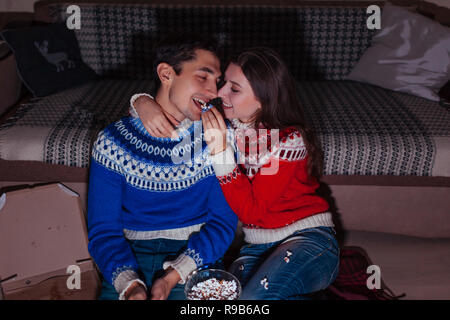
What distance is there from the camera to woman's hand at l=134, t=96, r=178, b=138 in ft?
4.22

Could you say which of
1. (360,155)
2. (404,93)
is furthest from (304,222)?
(404,93)

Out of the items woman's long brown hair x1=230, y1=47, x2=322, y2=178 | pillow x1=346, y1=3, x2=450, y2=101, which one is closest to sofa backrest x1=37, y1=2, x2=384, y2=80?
pillow x1=346, y1=3, x2=450, y2=101

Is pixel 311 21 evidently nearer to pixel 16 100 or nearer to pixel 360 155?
pixel 360 155

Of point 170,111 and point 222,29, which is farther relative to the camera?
point 222,29

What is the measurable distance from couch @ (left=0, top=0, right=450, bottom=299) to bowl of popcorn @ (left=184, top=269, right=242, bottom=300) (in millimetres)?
825

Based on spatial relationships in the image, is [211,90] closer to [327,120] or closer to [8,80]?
[327,120]

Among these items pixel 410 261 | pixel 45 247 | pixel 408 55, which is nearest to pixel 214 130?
pixel 45 247

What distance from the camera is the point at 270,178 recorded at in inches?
55.2

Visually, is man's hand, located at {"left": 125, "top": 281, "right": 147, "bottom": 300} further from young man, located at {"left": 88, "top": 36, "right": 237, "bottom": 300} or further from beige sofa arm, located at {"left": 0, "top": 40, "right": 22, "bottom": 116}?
beige sofa arm, located at {"left": 0, "top": 40, "right": 22, "bottom": 116}

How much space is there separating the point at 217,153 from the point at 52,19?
5.85 ft

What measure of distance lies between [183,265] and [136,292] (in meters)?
0.18

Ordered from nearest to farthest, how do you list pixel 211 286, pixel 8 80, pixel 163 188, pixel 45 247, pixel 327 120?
pixel 211 286
pixel 163 188
pixel 45 247
pixel 327 120
pixel 8 80
